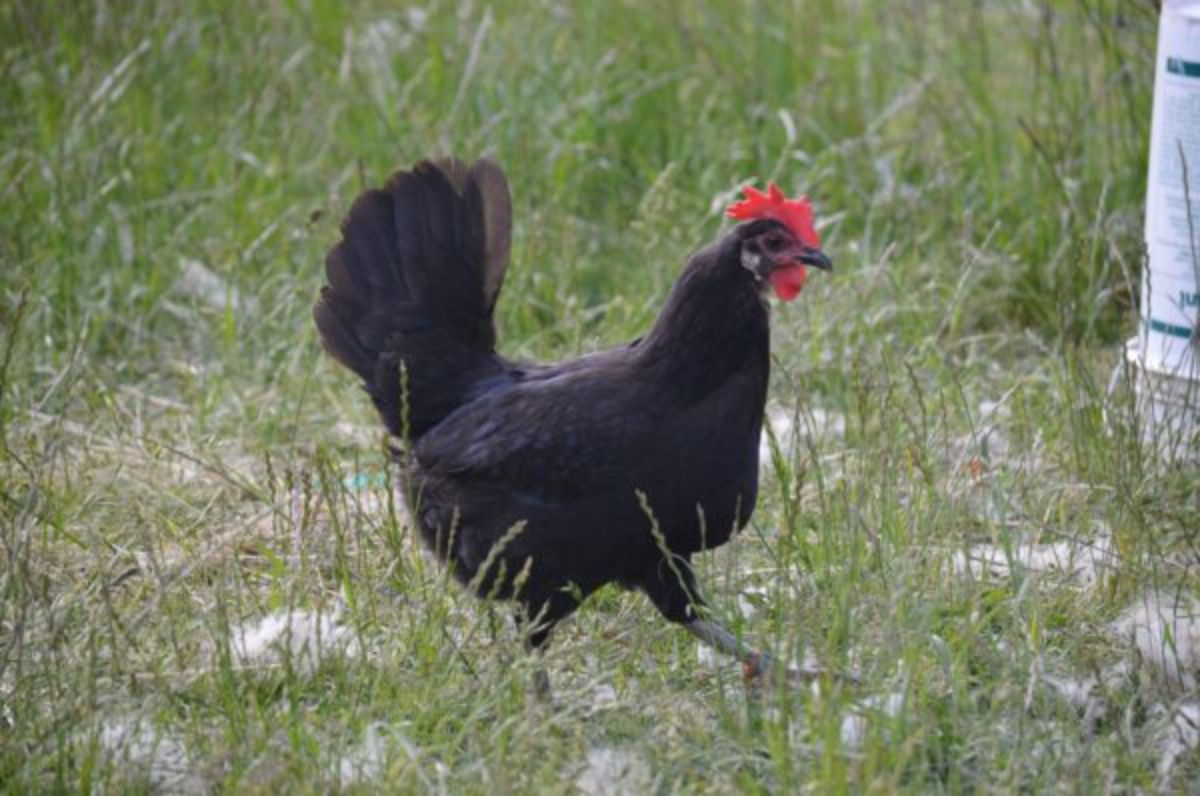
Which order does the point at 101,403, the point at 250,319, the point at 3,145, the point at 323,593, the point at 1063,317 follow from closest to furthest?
1. the point at 323,593
2. the point at 1063,317
3. the point at 101,403
4. the point at 250,319
5. the point at 3,145

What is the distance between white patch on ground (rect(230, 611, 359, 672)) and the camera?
3.34 meters

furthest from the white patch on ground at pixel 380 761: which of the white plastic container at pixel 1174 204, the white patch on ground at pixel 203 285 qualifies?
the white patch on ground at pixel 203 285

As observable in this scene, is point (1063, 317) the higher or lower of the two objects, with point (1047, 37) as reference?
lower

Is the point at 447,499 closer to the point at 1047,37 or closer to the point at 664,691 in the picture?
the point at 664,691

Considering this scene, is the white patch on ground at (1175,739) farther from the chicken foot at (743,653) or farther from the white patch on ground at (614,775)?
the white patch on ground at (614,775)

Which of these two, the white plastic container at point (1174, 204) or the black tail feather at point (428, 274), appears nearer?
the black tail feather at point (428, 274)

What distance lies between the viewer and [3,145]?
20.3 feet

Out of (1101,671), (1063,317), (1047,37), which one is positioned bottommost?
(1101,671)

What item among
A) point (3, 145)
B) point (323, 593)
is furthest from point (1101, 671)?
point (3, 145)

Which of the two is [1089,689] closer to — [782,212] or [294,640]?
[782,212]

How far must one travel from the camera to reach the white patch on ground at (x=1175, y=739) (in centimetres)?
304

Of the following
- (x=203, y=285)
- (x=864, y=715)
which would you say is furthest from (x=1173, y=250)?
(x=203, y=285)

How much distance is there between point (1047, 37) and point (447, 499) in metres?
3.13

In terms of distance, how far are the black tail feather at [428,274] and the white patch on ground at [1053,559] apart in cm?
122
